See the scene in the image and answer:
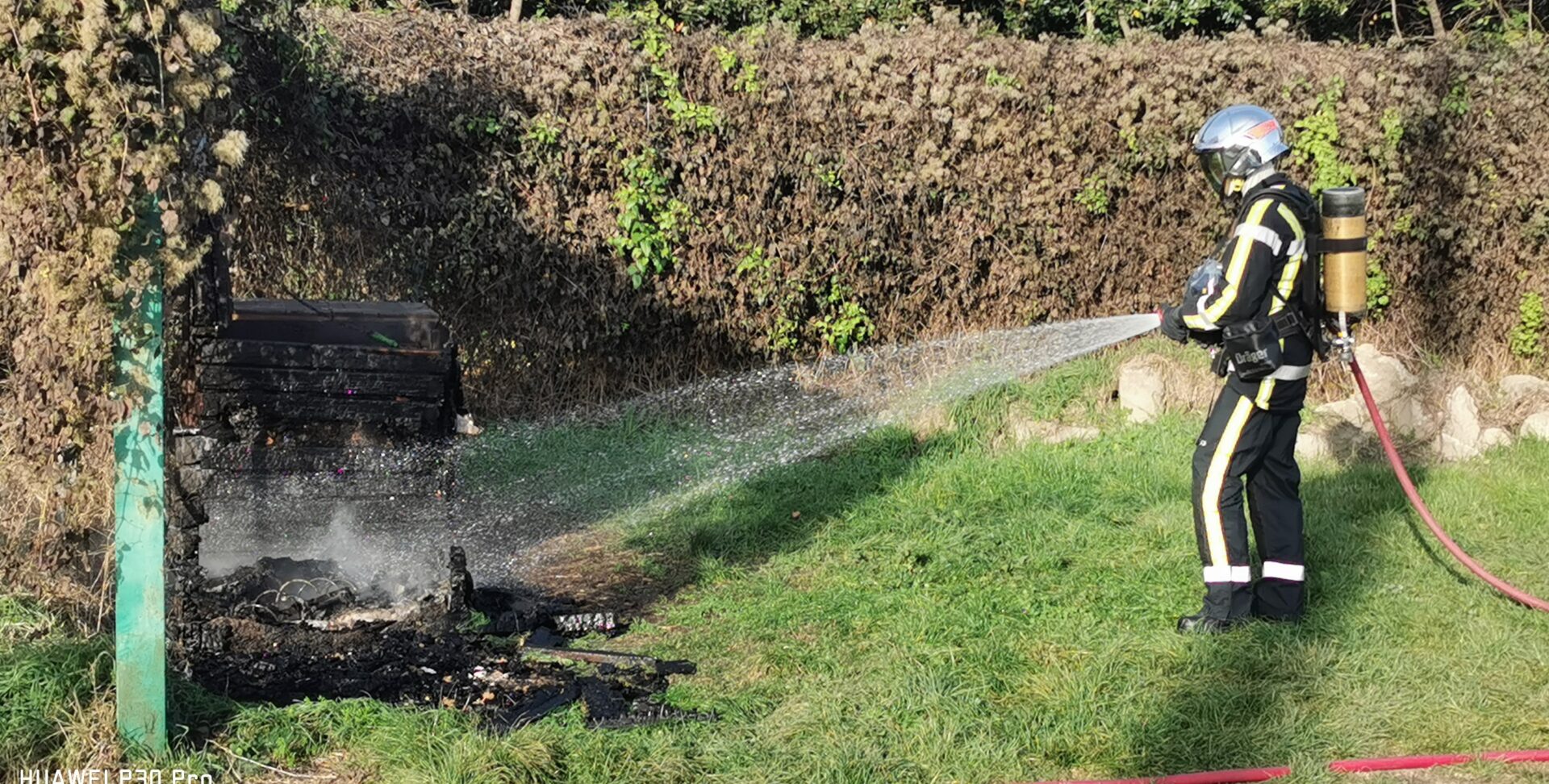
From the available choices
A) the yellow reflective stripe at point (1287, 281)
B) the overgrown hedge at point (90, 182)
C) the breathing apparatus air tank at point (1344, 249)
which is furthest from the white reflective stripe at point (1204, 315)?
the overgrown hedge at point (90, 182)

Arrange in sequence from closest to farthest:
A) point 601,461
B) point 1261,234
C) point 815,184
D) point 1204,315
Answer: point 1261,234, point 1204,315, point 601,461, point 815,184

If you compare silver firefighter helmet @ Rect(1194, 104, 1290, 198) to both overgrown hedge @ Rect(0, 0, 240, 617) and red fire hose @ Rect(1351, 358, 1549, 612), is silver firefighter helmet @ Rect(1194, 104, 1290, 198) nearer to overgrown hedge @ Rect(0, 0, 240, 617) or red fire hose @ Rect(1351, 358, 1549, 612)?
red fire hose @ Rect(1351, 358, 1549, 612)

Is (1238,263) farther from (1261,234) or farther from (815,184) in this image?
(815,184)

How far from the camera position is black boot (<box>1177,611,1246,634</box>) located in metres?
5.64

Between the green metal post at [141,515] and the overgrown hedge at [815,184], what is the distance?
154 inches

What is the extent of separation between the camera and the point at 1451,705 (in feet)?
16.3

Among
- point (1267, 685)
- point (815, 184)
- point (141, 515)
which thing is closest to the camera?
point (141, 515)

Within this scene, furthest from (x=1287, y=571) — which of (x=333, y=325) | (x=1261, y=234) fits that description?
(x=333, y=325)

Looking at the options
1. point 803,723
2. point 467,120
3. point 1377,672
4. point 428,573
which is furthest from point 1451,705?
point 467,120

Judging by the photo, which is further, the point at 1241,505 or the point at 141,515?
the point at 1241,505

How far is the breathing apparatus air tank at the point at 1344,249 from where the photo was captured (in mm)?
5469

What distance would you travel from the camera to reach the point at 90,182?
3898 mm

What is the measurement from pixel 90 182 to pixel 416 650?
235 cm

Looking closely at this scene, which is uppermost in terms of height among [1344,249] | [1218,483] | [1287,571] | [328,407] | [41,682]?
[1344,249]
